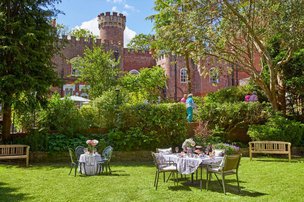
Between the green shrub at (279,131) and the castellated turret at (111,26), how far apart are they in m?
32.8

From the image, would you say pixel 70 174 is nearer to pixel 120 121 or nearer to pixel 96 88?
pixel 120 121

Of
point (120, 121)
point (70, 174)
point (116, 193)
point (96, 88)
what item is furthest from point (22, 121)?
point (96, 88)

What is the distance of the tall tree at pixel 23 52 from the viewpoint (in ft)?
40.7

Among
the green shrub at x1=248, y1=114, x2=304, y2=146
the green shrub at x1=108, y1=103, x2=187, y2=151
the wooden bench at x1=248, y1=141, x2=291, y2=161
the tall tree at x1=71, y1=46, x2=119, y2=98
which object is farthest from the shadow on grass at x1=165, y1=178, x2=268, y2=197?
the tall tree at x1=71, y1=46, x2=119, y2=98

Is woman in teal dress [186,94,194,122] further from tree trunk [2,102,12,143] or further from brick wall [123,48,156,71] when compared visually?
brick wall [123,48,156,71]

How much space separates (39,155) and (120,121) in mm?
3497

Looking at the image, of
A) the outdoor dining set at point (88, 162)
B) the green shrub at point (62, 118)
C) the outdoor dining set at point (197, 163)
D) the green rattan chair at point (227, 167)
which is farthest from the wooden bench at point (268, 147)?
the green shrub at point (62, 118)

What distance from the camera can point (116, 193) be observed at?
7156 mm

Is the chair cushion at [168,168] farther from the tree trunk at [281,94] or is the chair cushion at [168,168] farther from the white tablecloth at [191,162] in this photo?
the tree trunk at [281,94]

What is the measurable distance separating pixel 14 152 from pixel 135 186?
6112 mm

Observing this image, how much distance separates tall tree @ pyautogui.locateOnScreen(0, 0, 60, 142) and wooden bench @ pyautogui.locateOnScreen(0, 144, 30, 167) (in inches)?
59.5

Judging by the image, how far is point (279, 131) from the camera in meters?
13.6

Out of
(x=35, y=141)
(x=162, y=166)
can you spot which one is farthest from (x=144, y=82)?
(x=162, y=166)

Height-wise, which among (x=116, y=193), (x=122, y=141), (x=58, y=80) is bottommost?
(x=116, y=193)
